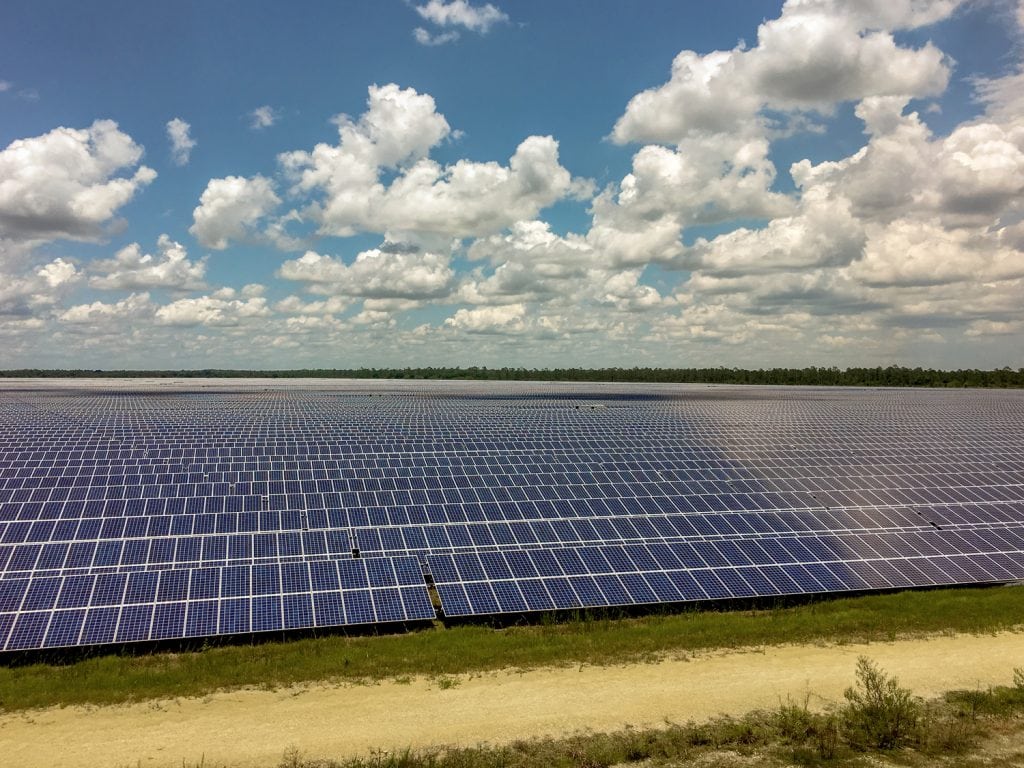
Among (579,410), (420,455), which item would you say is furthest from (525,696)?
(579,410)

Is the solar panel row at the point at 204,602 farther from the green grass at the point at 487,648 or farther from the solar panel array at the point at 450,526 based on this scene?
the green grass at the point at 487,648

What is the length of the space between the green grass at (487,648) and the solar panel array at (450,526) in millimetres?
851

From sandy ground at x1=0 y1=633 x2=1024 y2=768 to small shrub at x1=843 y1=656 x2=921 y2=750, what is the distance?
168 centimetres

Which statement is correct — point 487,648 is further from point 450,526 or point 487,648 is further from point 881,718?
point 881,718

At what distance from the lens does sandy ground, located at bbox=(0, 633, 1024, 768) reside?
52.6ft

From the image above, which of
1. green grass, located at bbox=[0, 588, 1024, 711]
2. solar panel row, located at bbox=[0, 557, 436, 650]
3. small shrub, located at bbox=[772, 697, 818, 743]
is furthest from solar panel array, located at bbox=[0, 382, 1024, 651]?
small shrub, located at bbox=[772, 697, 818, 743]

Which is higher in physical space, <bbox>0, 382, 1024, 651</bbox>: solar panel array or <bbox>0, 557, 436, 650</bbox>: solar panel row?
<bbox>0, 382, 1024, 651</bbox>: solar panel array

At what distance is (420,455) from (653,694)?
23.6 meters

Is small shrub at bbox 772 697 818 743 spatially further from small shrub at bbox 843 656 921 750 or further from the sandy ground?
the sandy ground

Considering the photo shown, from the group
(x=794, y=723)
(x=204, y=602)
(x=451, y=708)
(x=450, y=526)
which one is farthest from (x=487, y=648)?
(x=204, y=602)

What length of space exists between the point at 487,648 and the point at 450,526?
8137 mm

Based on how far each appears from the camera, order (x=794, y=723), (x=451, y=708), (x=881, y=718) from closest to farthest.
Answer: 1. (x=881, y=718)
2. (x=794, y=723)
3. (x=451, y=708)

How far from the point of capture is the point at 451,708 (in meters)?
18.2

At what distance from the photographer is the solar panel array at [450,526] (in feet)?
78.6
